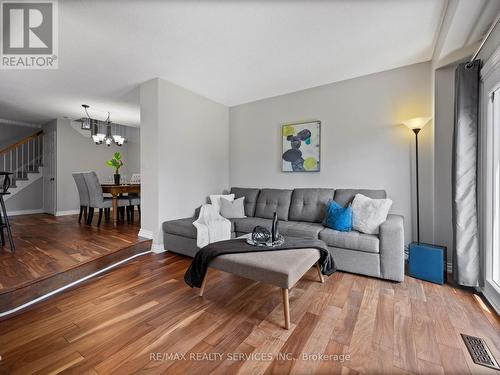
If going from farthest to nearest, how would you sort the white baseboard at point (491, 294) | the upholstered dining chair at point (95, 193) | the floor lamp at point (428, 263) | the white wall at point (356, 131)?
the upholstered dining chair at point (95, 193) < the white wall at point (356, 131) < the floor lamp at point (428, 263) < the white baseboard at point (491, 294)

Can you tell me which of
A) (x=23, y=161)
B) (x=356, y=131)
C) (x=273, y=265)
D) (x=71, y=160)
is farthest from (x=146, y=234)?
(x=23, y=161)

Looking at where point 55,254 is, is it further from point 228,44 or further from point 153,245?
point 228,44

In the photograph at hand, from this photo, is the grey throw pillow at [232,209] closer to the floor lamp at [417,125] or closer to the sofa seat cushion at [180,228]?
the sofa seat cushion at [180,228]

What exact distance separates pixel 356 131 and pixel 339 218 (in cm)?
138

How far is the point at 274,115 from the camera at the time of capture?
3957 mm

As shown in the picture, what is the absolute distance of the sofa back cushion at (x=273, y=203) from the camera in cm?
345

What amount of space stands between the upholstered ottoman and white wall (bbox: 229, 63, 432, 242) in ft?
5.70

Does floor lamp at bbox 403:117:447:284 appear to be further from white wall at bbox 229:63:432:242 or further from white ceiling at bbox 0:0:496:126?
white ceiling at bbox 0:0:496:126

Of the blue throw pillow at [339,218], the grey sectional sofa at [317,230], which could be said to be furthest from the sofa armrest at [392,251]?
the blue throw pillow at [339,218]

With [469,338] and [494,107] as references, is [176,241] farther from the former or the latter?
[494,107]

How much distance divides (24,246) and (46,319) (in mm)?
1831

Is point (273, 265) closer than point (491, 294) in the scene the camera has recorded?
Yes

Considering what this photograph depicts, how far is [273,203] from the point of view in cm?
357

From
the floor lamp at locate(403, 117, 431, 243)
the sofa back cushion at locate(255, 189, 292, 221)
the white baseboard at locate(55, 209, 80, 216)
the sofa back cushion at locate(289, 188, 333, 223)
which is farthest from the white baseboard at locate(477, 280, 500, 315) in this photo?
the white baseboard at locate(55, 209, 80, 216)
